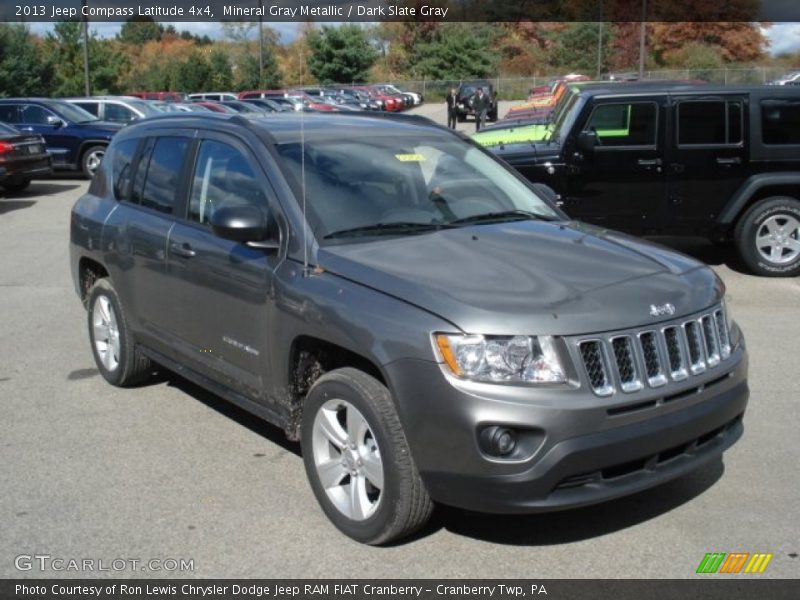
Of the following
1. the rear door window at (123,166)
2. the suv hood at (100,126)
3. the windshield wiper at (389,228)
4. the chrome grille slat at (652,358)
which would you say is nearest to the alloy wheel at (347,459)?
the windshield wiper at (389,228)

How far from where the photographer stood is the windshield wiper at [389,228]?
4320mm

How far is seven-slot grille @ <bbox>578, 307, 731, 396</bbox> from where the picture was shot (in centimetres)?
349

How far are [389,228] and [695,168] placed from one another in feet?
19.9

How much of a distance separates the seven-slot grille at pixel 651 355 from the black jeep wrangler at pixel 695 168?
5824 mm

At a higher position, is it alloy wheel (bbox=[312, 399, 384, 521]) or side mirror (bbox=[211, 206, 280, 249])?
side mirror (bbox=[211, 206, 280, 249])

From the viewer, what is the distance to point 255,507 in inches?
171

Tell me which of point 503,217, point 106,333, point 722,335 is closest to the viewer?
point 722,335

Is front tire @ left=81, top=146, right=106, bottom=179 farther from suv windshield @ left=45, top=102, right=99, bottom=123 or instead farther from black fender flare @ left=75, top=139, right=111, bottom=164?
suv windshield @ left=45, top=102, right=99, bottom=123

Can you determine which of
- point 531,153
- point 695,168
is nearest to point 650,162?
point 695,168

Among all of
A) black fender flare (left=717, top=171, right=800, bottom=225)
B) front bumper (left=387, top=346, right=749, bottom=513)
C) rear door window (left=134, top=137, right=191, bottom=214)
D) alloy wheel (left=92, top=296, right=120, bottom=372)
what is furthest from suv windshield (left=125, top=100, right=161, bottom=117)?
front bumper (left=387, top=346, right=749, bottom=513)

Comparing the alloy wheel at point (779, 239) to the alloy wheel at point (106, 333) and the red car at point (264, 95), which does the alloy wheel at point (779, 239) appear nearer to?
the alloy wheel at point (106, 333)

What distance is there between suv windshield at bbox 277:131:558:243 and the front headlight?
1090 mm

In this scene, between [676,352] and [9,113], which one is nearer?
[676,352]

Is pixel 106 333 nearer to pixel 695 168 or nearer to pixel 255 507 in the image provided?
pixel 255 507
